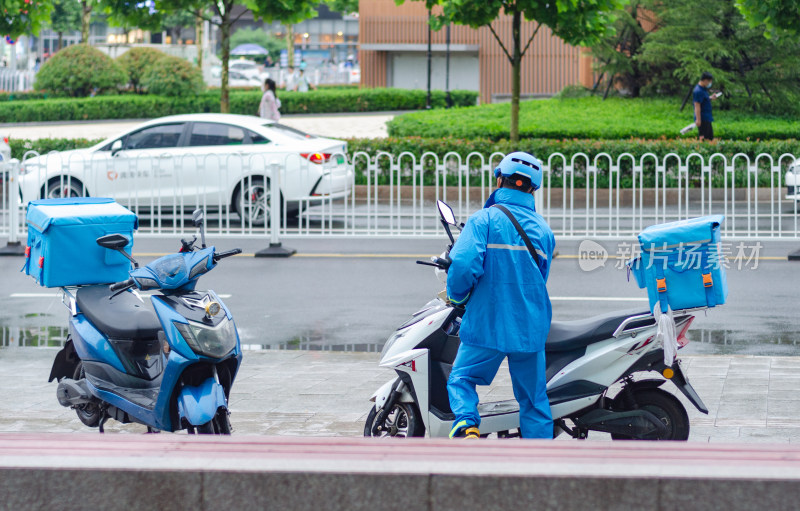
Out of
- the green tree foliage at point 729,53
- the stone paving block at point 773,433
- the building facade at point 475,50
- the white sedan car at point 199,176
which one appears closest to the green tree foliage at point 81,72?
the building facade at point 475,50

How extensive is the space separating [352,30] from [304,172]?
282ft

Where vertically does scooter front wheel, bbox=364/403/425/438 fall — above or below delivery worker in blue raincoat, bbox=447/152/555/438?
below

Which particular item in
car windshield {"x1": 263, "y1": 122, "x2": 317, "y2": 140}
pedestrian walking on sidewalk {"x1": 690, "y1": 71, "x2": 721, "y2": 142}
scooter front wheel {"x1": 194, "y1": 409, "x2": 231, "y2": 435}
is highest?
pedestrian walking on sidewalk {"x1": 690, "y1": 71, "x2": 721, "y2": 142}

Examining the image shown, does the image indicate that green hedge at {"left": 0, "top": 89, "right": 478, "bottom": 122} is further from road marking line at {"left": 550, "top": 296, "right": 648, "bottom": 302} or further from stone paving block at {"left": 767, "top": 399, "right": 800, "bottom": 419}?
stone paving block at {"left": 767, "top": 399, "right": 800, "bottom": 419}

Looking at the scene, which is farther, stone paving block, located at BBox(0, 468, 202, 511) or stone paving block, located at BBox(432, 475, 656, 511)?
stone paving block, located at BBox(0, 468, 202, 511)

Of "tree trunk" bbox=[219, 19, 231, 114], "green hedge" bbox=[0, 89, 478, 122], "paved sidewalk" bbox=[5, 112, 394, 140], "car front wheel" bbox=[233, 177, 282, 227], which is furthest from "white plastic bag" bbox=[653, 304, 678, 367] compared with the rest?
"green hedge" bbox=[0, 89, 478, 122]

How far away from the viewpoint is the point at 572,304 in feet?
33.5

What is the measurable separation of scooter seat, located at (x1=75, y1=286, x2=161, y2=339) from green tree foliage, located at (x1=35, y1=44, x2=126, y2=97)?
29632mm

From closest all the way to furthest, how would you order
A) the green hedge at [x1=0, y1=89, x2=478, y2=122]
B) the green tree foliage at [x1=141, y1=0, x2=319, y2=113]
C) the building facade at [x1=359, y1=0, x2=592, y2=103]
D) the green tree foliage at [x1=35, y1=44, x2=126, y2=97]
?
the green tree foliage at [x1=141, y1=0, x2=319, y2=113]
the green hedge at [x1=0, y1=89, x2=478, y2=122]
the green tree foliage at [x1=35, y1=44, x2=126, y2=97]
the building facade at [x1=359, y1=0, x2=592, y2=103]

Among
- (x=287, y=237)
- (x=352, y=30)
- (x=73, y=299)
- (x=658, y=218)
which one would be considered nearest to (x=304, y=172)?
(x=287, y=237)

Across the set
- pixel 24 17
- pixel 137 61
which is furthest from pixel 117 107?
pixel 24 17

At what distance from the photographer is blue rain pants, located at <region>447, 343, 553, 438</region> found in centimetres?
537

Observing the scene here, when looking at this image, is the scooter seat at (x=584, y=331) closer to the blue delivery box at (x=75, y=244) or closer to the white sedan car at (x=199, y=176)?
the blue delivery box at (x=75, y=244)

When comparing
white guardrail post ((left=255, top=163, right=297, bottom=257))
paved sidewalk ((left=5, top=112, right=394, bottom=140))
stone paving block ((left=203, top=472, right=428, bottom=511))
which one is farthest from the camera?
paved sidewalk ((left=5, top=112, right=394, bottom=140))
